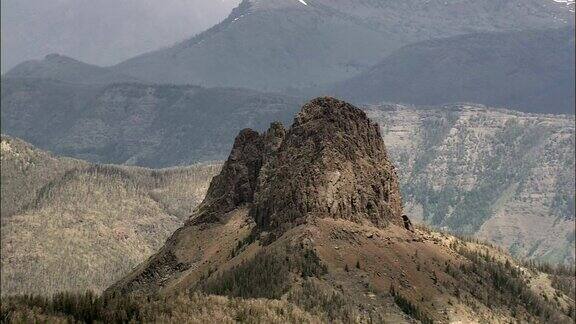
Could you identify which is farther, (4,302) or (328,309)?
(328,309)

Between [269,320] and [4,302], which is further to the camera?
[269,320]

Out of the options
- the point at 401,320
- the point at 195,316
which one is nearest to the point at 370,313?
the point at 401,320

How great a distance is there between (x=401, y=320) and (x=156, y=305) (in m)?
58.4

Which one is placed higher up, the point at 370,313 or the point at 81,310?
the point at 81,310

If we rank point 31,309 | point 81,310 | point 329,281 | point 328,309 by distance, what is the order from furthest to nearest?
point 329,281, point 328,309, point 81,310, point 31,309

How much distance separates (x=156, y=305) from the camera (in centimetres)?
15888

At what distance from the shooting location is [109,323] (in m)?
143

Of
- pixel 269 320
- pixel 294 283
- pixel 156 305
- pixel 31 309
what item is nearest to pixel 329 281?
pixel 294 283

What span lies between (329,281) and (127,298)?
51.2 m

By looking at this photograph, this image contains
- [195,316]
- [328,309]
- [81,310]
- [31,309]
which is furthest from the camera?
[328,309]

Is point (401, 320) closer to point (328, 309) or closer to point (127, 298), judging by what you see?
point (328, 309)

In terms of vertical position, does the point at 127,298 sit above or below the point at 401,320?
above

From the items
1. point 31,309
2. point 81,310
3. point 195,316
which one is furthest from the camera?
point 195,316

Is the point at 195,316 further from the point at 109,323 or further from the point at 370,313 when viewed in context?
the point at 370,313
